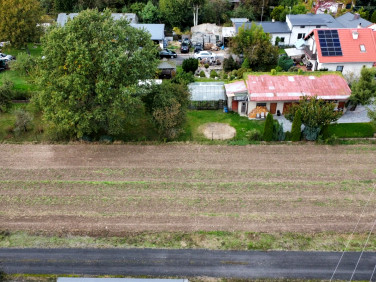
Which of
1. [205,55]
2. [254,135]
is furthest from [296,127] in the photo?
[205,55]

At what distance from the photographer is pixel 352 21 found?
53688 millimetres

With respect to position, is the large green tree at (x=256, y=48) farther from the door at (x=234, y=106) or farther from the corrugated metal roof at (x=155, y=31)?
the corrugated metal roof at (x=155, y=31)

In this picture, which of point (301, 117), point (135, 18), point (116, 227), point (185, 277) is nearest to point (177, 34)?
point (135, 18)

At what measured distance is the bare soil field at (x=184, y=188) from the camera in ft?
82.4

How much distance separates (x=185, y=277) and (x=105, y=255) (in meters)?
5.08

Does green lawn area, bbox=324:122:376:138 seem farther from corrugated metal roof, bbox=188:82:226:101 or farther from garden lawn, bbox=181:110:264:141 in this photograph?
corrugated metal roof, bbox=188:82:226:101

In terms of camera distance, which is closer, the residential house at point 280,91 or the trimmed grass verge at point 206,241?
the trimmed grass verge at point 206,241

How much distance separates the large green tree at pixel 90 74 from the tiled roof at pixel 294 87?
1192cm

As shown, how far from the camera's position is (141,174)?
29781mm

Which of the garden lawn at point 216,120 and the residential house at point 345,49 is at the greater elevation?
the residential house at point 345,49

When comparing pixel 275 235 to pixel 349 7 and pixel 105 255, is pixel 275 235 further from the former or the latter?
pixel 349 7

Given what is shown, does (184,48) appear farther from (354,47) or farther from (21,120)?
(21,120)

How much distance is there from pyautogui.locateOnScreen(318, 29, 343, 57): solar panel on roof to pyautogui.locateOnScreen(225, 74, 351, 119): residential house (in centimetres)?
564

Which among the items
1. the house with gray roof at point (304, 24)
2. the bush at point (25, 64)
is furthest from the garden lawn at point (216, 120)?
the house with gray roof at point (304, 24)
